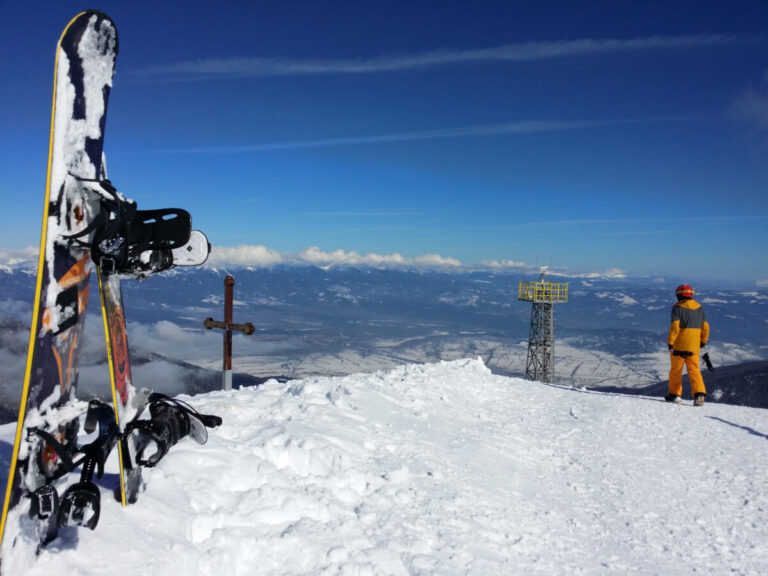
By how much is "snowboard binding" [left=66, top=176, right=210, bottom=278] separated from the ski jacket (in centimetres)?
1039

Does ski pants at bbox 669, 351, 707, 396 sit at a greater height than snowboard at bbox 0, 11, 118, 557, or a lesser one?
lesser

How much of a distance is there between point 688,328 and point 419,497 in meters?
8.24

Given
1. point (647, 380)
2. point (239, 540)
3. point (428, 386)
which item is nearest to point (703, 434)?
point (428, 386)

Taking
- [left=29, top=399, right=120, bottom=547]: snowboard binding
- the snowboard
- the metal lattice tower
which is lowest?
the metal lattice tower

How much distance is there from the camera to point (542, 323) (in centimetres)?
Answer: 3609

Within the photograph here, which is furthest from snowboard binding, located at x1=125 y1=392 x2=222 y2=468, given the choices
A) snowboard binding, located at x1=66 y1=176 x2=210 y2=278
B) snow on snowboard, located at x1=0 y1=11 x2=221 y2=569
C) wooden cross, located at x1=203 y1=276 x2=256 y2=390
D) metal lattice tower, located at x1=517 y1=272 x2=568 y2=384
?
metal lattice tower, located at x1=517 y1=272 x2=568 y2=384

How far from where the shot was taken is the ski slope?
3.59 metres

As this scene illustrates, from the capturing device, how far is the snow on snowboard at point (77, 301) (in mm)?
2725

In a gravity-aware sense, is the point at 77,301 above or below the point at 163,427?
above

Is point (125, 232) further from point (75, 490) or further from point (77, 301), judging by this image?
point (75, 490)

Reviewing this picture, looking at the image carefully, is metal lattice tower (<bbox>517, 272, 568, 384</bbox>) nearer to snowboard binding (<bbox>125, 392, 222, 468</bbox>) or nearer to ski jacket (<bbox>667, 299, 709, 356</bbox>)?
ski jacket (<bbox>667, 299, 709, 356</bbox>)

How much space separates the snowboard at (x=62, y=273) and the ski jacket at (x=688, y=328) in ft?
35.6

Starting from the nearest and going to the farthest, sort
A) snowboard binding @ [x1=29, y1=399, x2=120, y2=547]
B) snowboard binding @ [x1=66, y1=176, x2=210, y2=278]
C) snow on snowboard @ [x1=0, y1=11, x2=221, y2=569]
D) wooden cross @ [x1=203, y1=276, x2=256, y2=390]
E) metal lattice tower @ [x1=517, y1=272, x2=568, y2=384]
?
snowboard binding @ [x1=29, y1=399, x2=120, y2=547], snow on snowboard @ [x1=0, y1=11, x2=221, y2=569], snowboard binding @ [x1=66, y1=176, x2=210, y2=278], wooden cross @ [x1=203, y1=276, x2=256, y2=390], metal lattice tower @ [x1=517, y1=272, x2=568, y2=384]

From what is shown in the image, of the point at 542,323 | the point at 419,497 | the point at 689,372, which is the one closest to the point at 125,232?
the point at 419,497
